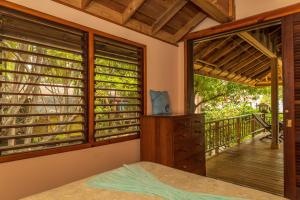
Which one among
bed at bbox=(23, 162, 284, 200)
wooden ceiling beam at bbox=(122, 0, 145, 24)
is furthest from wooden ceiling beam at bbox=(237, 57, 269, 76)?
bed at bbox=(23, 162, 284, 200)

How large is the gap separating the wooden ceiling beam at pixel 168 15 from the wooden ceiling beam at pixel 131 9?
0.50m

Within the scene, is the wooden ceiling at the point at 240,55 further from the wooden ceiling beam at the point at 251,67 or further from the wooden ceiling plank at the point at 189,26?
the wooden ceiling plank at the point at 189,26

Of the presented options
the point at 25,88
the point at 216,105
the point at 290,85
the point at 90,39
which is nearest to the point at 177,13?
the point at 90,39

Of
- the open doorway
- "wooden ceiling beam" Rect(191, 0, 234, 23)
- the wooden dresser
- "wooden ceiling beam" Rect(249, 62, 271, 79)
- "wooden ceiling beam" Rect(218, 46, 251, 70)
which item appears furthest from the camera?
"wooden ceiling beam" Rect(249, 62, 271, 79)

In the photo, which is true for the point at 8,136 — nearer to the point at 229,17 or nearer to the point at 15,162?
the point at 15,162

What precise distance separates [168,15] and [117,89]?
4.20 ft

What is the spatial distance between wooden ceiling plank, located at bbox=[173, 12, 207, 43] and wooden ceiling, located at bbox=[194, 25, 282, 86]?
0.90 ft

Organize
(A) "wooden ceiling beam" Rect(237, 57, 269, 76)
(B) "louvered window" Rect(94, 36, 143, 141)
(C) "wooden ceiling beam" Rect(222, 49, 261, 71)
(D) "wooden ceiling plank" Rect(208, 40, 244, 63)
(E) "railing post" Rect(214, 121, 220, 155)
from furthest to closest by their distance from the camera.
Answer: (A) "wooden ceiling beam" Rect(237, 57, 269, 76), (C) "wooden ceiling beam" Rect(222, 49, 261, 71), (D) "wooden ceiling plank" Rect(208, 40, 244, 63), (E) "railing post" Rect(214, 121, 220, 155), (B) "louvered window" Rect(94, 36, 143, 141)

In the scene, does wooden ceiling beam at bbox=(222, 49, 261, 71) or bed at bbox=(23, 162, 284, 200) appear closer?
bed at bbox=(23, 162, 284, 200)

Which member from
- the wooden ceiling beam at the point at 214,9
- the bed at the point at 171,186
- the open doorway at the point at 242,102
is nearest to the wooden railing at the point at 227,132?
the open doorway at the point at 242,102

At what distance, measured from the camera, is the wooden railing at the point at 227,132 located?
15.1 ft

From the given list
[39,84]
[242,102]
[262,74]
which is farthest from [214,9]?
[242,102]

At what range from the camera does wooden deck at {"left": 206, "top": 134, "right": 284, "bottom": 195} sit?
2988mm

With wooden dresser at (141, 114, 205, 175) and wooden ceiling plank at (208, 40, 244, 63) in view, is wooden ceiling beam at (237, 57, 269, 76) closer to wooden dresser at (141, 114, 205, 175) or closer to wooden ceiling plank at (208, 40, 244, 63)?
wooden ceiling plank at (208, 40, 244, 63)
